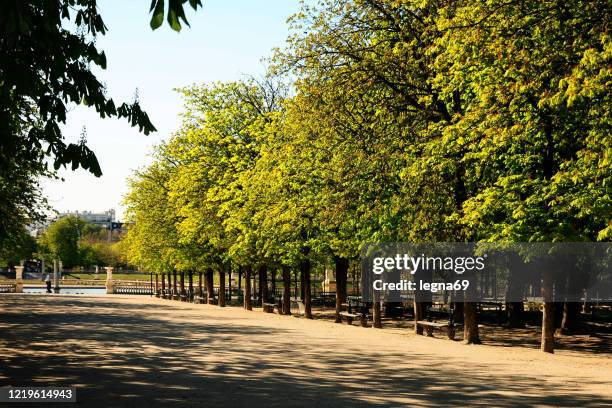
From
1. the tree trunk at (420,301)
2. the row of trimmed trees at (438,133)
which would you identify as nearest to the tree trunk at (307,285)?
the row of trimmed trees at (438,133)

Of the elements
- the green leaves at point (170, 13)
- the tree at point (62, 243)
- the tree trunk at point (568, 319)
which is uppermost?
the tree at point (62, 243)

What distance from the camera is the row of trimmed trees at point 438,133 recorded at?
16.5 m

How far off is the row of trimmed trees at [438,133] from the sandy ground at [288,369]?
318 cm

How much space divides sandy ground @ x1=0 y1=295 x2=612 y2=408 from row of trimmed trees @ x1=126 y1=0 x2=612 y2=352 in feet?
10.4

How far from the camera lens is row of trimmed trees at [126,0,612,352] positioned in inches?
651

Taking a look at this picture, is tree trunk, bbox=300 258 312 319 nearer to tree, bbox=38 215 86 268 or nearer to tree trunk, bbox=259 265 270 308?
tree trunk, bbox=259 265 270 308

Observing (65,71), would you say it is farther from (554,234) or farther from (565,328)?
(565,328)

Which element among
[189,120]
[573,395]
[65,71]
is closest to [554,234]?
[573,395]

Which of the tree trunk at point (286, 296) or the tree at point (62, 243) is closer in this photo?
the tree trunk at point (286, 296)

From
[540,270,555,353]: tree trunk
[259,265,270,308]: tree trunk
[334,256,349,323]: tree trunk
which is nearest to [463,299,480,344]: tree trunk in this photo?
[540,270,555,353]: tree trunk

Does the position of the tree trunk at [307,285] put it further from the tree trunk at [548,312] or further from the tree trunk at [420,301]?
the tree trunk at [548,312]

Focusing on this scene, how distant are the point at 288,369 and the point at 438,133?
9.46 meters

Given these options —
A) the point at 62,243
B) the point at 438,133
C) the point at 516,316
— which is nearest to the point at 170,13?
the point at 438,133

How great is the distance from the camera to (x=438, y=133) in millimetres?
22578
